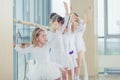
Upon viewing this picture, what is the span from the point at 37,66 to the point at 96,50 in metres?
3.09

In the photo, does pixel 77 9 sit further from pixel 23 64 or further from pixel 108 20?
pixel 23 64

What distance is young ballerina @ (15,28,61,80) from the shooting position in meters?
2.00

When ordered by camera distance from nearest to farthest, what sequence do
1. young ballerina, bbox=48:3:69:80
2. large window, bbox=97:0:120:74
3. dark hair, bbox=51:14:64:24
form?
young ballerina, bbox=48:3:69:80 → dark hair, bbox=51:14:64:24 → large window, bbox=97:0:120:74

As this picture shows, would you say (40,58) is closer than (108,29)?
Yes

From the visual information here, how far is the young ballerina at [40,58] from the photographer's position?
6.55ft

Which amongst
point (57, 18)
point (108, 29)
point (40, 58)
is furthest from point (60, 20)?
point (108, 29)

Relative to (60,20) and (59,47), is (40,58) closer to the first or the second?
(59,47)

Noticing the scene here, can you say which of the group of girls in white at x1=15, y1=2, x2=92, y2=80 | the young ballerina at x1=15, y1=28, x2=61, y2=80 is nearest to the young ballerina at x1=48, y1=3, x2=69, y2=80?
the group of girls in white at x1=15, y1=2, x2=92, y2=80

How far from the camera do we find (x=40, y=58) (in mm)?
2119

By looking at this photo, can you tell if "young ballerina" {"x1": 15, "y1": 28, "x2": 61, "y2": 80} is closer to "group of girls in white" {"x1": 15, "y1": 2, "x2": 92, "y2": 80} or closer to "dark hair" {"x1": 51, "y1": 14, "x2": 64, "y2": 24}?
"group of girls in white" {"x1": 15, "y1": 2, "x2": 92, "y2": 80}

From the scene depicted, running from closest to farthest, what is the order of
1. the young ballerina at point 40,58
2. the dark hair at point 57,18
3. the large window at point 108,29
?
1. the young ballerina at point 40,58
2. the dark hair at point 57,18
3. the large window at point 108,29

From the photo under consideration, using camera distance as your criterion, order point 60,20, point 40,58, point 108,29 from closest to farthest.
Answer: point 40,58
point 60,20
point 108,29

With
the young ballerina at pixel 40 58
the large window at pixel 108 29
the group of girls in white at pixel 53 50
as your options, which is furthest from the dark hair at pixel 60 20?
the large window at pixel 108 29

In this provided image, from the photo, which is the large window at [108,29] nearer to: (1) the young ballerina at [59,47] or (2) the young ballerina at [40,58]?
(1) the young ballerina at [59,47]
